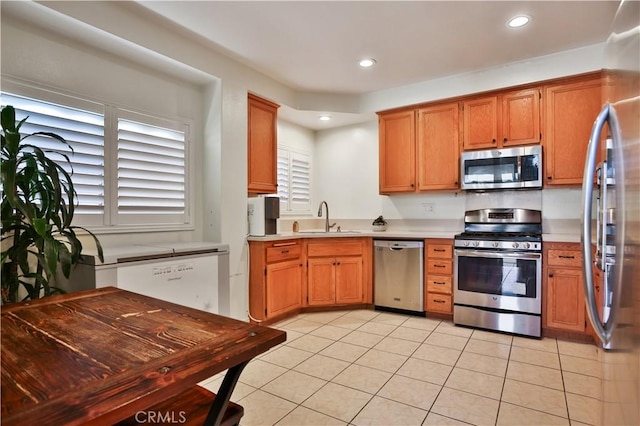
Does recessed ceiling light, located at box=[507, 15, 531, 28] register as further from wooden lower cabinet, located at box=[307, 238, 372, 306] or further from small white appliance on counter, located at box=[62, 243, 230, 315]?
small white appliance on counter, located at box=[62, 243, 230, 315]

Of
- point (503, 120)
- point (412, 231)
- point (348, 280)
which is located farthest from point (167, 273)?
point (503, 120)

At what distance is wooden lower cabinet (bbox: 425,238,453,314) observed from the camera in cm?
359

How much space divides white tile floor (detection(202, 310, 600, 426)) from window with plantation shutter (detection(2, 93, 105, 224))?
5.35 ft

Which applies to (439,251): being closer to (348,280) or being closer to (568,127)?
(348,280)

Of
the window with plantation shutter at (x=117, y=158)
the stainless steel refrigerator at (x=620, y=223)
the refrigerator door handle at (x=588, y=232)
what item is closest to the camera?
the stainless steel refrigerator at (x=620, y=223)

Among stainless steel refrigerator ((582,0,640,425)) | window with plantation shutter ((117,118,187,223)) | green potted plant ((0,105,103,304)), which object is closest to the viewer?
stainless steel refrigerator ((582,0,640,425))

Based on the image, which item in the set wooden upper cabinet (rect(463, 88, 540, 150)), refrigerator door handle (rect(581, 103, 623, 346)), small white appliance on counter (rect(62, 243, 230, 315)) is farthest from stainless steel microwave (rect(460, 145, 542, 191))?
small white appliance on counter (rect(62, 243, 230, 315))

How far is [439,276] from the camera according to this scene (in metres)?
3.64

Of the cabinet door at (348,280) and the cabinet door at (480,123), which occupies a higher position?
the cabinet door at (480,123)

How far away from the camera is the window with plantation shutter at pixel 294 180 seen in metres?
4.68

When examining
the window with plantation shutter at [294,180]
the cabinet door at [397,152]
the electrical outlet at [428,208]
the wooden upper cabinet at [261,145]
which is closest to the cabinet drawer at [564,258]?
the electrical outlet at [428,208]

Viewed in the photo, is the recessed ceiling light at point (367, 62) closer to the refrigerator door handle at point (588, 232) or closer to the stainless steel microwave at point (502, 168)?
the stainless steel microwave at point (502, 168)

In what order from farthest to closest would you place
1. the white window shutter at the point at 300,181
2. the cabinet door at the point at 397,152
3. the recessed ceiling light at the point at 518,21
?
the white window shutter at the point at 300,181
the cabinet door at the point at 397,152
the recessed ceiling light at the point at 518,21

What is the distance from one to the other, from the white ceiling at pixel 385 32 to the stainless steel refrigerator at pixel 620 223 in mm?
1693
